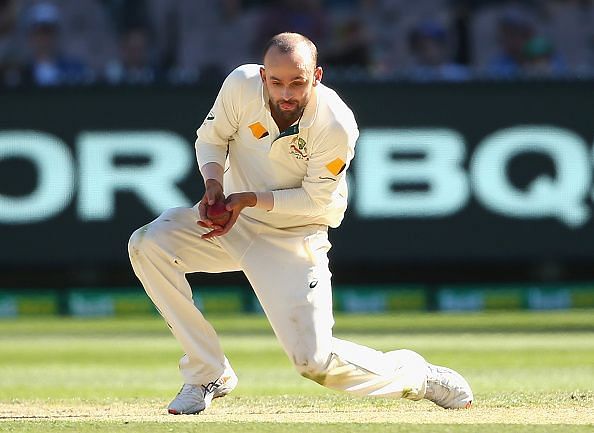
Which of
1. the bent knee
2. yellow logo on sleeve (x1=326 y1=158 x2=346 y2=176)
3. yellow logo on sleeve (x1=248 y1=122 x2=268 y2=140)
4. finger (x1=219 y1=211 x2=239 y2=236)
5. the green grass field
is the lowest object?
the green grass field

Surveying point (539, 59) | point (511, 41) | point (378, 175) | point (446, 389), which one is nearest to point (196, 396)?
point (446, 389)

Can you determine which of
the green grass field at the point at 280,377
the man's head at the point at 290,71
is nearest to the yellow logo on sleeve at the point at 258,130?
the man's head at the point at 290,71

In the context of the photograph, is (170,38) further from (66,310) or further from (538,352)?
(538,352)

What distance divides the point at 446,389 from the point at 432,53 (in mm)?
7783

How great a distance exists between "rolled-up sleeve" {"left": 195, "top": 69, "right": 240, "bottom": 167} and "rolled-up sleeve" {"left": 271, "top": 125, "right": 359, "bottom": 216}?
13.7 inches

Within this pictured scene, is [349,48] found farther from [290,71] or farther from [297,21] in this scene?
[290,71]

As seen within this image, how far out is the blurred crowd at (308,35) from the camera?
44.4 ft

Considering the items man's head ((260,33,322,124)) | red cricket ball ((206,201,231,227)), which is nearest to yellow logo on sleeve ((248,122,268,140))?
man's head ((260,33,322,124))

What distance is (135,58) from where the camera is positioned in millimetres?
13484

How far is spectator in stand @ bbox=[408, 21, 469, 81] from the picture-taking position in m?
13.5

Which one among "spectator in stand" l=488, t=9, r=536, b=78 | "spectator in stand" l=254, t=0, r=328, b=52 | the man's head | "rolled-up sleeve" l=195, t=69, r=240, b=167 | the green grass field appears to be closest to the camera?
the man's head

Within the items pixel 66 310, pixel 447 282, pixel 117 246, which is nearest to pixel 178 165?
pixel 117 246

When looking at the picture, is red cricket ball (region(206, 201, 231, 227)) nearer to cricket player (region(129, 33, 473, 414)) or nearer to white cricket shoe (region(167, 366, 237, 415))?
cricket player (region(129, 33, 473, 414))

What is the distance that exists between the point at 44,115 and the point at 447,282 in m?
3.85
